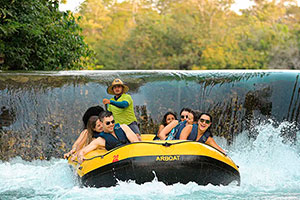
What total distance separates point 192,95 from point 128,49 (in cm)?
2654

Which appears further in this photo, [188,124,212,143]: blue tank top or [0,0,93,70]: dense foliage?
[0,0,93,70]: dense foliage

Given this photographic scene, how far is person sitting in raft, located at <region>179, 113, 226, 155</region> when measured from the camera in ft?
22.1

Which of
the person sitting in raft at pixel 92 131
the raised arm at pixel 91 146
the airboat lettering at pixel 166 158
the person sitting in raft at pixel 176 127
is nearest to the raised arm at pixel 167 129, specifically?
the person sitting in raft at pixel 176 127

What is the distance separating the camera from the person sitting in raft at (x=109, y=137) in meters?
6.54

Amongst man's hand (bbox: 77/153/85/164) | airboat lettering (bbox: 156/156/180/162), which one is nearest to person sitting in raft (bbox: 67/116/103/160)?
man's hand (bbox: 77/153/85/164)

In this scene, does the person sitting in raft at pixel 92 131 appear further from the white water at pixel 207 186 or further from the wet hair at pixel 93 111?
the wet hair at pixel 93 111

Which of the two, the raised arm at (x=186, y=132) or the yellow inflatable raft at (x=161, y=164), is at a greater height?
the raised arm at (x=186, y=132)

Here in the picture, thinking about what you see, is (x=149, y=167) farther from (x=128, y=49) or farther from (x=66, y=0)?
(x=128, y=49)

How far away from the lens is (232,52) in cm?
3291

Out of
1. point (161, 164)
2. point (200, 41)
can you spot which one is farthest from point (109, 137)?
point (200, 41)

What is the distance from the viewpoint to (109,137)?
21.7 ft

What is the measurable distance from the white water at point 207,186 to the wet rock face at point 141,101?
0.85ft

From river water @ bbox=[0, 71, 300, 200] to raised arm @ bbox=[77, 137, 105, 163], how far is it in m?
0.74

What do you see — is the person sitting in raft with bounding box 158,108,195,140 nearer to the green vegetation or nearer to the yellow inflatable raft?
the yellow inflatable raft
